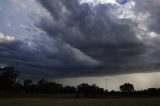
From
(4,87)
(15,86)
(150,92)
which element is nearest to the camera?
(4,87)

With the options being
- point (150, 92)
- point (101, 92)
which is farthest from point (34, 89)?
point (150, 92)

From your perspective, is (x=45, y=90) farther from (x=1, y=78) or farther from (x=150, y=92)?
(x=150, y=92)

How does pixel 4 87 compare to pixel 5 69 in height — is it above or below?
below

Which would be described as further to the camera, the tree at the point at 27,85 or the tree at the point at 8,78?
the tree at the point at 27,85

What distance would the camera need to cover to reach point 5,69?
166 m

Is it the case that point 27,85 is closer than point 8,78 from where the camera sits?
No

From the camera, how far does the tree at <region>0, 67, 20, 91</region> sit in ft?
521

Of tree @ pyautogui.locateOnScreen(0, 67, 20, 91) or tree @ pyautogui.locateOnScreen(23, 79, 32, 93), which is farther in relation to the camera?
tree @ pyautogui.locateOnScreen(23, 79, 32, 93)

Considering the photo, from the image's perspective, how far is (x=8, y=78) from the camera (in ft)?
529

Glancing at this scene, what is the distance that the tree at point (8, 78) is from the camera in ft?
521

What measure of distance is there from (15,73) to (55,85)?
38.4m

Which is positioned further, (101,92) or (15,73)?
(101,92)

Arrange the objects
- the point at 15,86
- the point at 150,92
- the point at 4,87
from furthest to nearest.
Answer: the point at 150,92 < the point at 15,86 < the point at 4,87

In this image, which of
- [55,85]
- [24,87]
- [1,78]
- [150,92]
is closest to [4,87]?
[1,78]
